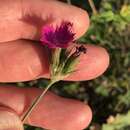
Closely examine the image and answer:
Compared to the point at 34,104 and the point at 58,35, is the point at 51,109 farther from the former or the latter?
the point at 58,35

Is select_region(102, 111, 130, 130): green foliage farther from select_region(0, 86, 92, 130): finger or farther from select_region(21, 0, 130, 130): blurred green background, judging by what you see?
select_region(0, 86, 92, 130): finger

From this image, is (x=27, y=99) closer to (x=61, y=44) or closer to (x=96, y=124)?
(x=61, y=44)

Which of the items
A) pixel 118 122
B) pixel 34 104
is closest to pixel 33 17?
pixel 34 104

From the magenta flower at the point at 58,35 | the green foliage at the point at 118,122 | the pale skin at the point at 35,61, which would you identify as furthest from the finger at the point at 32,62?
the green foliage at the point at 118,122

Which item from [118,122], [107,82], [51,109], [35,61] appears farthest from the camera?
[107,82]

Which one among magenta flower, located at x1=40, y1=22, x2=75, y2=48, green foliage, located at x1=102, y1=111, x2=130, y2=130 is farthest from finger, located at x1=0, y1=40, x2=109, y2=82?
green foliage, located at x1=102, y1=111, x2=130, y2=130

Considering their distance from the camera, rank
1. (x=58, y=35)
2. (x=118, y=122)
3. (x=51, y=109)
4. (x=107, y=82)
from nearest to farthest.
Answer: (x=58, y=35) < (x=51, y=109) < (x=118, y=122) < (x=107, y=82)
